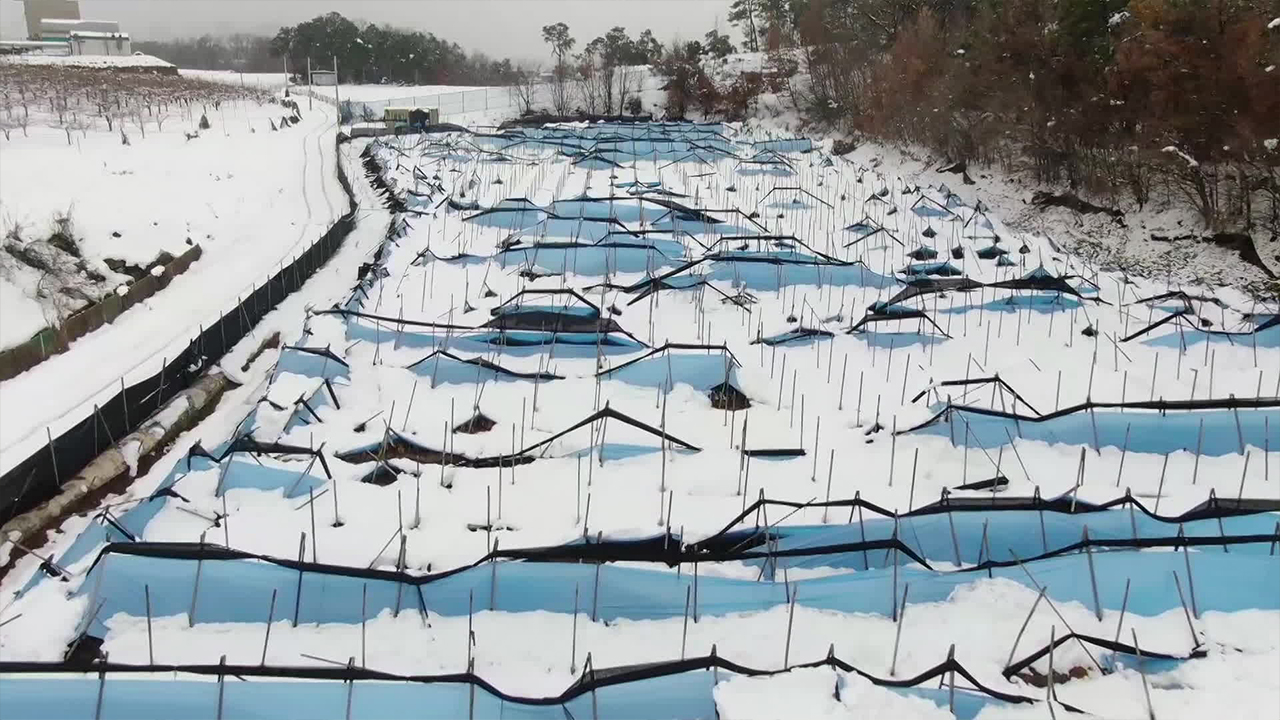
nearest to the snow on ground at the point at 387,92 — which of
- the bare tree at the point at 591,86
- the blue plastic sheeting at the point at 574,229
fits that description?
the bare tree at the point at 591,86

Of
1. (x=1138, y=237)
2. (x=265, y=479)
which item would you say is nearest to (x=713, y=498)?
(x=265, y=479)

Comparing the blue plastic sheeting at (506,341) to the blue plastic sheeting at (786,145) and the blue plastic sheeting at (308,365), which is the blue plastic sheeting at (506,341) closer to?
the blue plastic sheeting at (308,365)

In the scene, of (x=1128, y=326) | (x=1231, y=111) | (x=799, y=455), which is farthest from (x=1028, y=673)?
(x=1231, y=111)

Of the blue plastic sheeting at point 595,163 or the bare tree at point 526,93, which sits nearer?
the blue plastic sheeting at point 595,163

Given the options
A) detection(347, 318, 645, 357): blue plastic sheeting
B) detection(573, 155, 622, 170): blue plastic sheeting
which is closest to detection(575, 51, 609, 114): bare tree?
detection(573, 155, 622, 170): blue plastic sheeting

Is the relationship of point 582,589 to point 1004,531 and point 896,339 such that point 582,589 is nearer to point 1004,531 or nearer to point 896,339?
point 1004,531

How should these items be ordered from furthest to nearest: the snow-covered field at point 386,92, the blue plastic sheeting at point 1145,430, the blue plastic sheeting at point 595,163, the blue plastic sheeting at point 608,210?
1. the snow-covered field at point 386,92
2. the blue plastic sheeting at point 595,163
3. the blue plastic sheeting at point 608,210
4. the blue plastic sheeting at point 1145,430

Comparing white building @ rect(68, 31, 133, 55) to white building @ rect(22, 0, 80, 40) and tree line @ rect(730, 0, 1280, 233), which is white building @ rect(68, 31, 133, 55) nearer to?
white building @ rect(22, 0, 80, 40)

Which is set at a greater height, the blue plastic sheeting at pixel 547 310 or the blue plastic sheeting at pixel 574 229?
the blue plastic sheeting at pixel 574 229
